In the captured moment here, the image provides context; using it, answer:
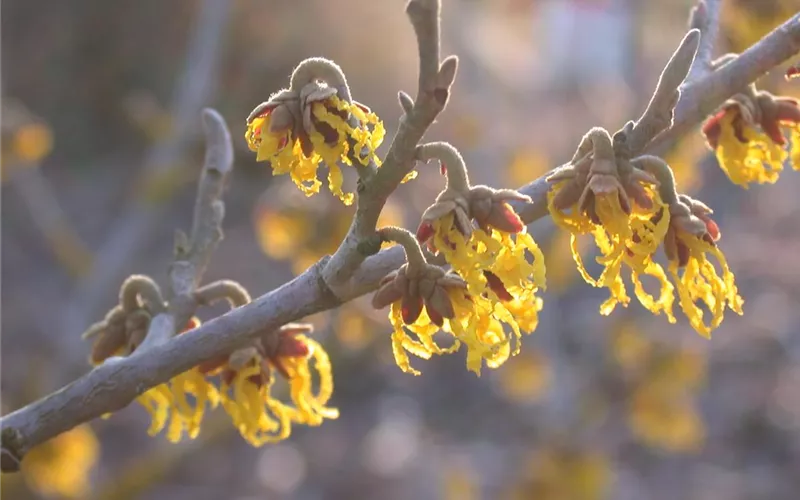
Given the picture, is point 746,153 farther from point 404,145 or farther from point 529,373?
point 529,373

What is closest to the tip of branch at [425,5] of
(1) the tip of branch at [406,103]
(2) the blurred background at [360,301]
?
(1) the tip of branch at [406,103]

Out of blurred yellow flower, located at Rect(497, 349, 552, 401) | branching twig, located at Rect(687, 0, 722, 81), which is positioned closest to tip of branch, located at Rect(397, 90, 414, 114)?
branching twig, located at Rect(687, 0, 722, 81)

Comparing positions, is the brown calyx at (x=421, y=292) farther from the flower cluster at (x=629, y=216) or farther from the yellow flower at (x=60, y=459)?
the yellow flower at (x=60, y=459)

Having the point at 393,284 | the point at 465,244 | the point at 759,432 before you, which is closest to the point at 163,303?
the point at 393,284

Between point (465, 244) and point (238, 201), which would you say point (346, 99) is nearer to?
point (465, 244)

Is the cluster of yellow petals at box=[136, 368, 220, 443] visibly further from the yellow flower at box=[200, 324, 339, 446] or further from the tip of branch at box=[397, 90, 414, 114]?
the tip of branch at box=[397, 90, 414, 114]
